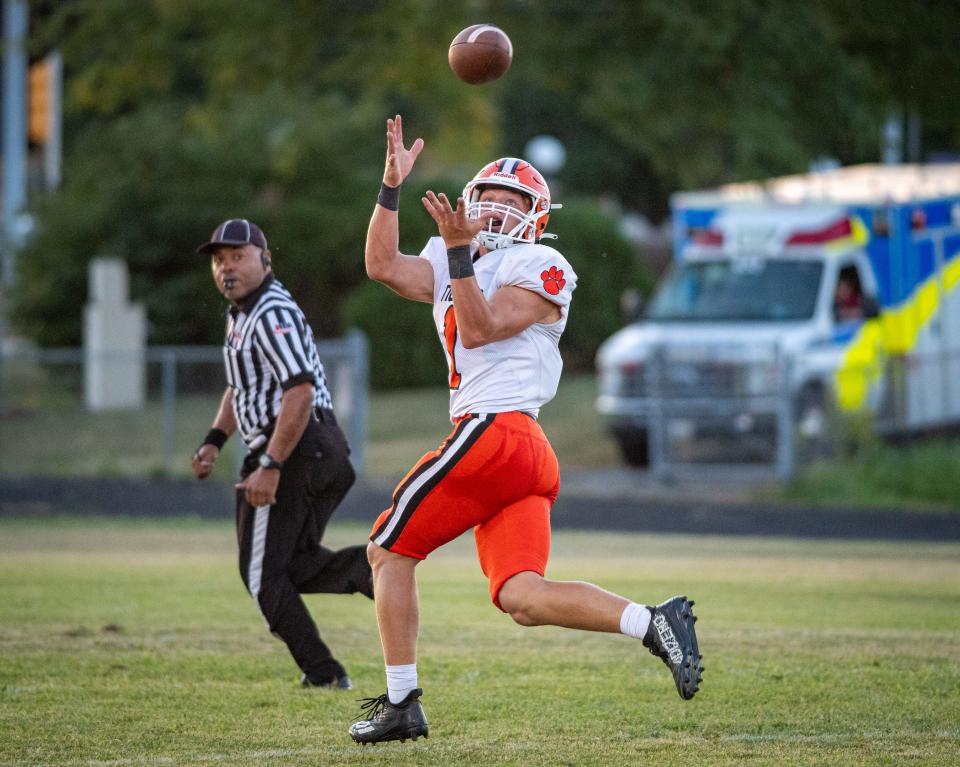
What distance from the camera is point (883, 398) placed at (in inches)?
696

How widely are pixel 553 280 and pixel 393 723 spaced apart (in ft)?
5.37

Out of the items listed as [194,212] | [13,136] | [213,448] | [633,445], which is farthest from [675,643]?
[13,136]

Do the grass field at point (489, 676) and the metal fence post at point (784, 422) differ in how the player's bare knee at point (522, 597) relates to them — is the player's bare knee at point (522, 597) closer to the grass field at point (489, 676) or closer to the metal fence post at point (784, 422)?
the grass field at point (489, 676)

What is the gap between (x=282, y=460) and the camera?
6.55 metres

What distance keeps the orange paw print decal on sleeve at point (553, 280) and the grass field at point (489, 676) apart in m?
1.59

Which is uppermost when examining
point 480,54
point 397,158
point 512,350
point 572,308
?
point 572,308

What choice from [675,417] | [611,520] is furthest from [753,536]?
[675,417]

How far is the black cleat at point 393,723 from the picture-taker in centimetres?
548

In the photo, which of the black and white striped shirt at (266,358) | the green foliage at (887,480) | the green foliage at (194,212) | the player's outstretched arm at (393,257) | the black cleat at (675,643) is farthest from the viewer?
the green foliage at (194,212)

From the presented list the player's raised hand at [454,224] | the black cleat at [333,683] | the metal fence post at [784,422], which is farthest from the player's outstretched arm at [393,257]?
the metal fence post at [784,422]

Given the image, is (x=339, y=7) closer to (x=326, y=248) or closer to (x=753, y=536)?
(x=326, y=248)

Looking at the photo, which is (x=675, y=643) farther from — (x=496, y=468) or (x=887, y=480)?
(x=887, y=480)

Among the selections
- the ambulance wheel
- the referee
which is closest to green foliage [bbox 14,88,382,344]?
the ambulance wheel

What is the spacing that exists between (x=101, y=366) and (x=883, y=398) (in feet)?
36.3
